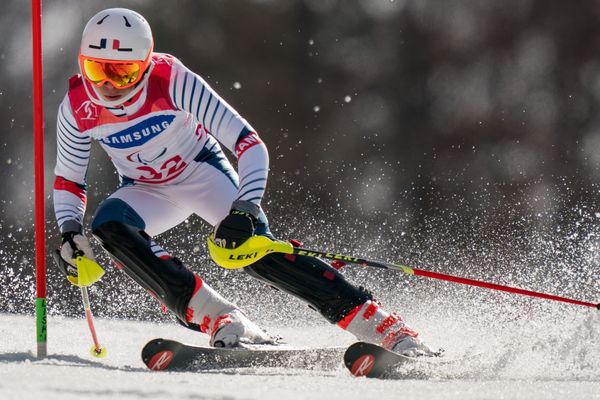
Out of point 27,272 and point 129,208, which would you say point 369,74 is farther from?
point 129,208

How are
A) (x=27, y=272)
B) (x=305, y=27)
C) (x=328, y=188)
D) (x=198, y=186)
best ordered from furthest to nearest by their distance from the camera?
(x=305, y=27), (x=328, y=188), (x=27, y=272), (x=198, y=186)

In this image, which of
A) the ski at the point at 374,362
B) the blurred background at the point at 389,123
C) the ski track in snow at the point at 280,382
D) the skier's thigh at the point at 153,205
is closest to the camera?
the ski track in snow at the point at 280,382

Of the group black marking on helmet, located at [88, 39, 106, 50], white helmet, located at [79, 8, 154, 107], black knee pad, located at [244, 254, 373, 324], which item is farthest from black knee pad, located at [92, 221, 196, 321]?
black marking on helmet, located at [88, 39, 106, 50]

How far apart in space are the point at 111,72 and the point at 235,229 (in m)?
0.67

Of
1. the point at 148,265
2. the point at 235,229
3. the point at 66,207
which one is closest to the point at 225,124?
the point at 235,229

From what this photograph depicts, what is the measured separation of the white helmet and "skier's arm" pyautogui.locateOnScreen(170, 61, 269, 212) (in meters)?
0.13

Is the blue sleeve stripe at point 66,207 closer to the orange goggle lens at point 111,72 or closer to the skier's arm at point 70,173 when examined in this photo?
the skier's arm at point 70,173

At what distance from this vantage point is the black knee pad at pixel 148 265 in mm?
3133

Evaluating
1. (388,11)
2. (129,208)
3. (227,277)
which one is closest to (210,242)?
(129,208)

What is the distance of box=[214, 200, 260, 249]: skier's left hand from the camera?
2.97m

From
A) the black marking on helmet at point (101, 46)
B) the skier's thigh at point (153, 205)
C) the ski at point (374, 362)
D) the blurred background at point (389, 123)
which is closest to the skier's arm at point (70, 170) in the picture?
the skier's thigh at point (153, 205)

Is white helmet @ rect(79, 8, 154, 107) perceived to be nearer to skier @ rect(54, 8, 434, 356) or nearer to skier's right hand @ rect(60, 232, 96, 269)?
skier @ rect(54, 8, 434, 356)

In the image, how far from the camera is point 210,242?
303 centimetres

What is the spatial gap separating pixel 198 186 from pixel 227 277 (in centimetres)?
273
